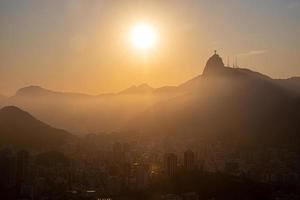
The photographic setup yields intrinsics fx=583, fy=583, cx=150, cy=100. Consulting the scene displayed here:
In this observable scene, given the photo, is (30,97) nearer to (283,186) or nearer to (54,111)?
(54,111)

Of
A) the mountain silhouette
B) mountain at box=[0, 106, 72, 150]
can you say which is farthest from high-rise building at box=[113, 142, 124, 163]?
the mountain silhouette

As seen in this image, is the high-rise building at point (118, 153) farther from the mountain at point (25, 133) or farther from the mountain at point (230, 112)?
the mountain at point (230, 112)

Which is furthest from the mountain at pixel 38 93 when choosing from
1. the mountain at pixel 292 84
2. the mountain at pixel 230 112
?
the mountain at pixel 292 84

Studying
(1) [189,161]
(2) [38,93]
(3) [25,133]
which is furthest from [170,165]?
(2) [38,93]

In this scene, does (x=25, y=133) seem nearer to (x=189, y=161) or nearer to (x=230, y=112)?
(x=189, y=161)

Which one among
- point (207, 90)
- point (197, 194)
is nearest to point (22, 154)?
point (197, 194)

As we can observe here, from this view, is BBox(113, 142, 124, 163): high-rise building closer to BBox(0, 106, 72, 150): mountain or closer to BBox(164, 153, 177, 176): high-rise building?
BBox(0, 106, 72, 150): mountain
